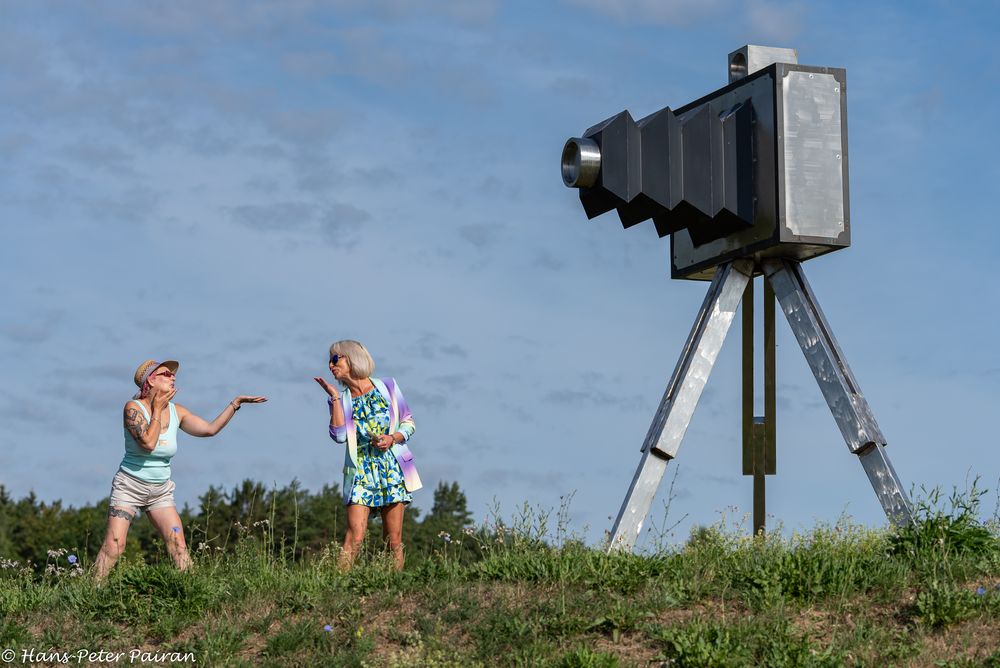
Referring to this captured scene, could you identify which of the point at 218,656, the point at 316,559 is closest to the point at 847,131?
the point at 316,559

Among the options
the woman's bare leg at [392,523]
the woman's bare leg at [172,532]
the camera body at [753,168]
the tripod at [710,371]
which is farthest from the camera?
the woman's bare leg at [392,523]

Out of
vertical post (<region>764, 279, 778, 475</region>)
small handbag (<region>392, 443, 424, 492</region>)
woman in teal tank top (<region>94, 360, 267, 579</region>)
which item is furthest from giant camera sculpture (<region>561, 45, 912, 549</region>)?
woman in teal tank top (<region>94, 360, 267, 579</region>)

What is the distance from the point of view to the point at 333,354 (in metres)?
9.13

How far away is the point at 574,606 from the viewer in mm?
6969

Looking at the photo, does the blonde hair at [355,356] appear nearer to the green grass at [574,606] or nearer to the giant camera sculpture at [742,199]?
the green grass at [574,606]

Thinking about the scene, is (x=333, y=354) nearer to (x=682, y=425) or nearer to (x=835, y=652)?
(x=682, y=425)

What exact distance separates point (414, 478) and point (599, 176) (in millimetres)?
2663

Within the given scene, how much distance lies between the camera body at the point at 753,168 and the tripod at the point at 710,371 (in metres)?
0.22

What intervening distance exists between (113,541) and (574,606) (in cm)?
360

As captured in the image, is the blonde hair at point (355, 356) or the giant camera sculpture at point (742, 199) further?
the blonde hair at point (355, 356)

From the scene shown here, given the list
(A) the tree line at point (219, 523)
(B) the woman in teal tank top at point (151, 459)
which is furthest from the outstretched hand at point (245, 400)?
(A) the tree line at point (219, 523)

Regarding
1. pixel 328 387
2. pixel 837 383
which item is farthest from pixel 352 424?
pixel 837 383

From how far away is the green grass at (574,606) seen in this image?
6.55 metres

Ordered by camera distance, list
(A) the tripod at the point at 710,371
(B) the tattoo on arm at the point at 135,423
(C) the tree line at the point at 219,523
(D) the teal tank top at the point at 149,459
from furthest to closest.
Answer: (C) the tree line at the point at 219,523 → (D) the teal tank top at the point at 149,459 → (B) the tattoo on arm at the point at 135,423 → (A) the tripod at the point at 710,371
